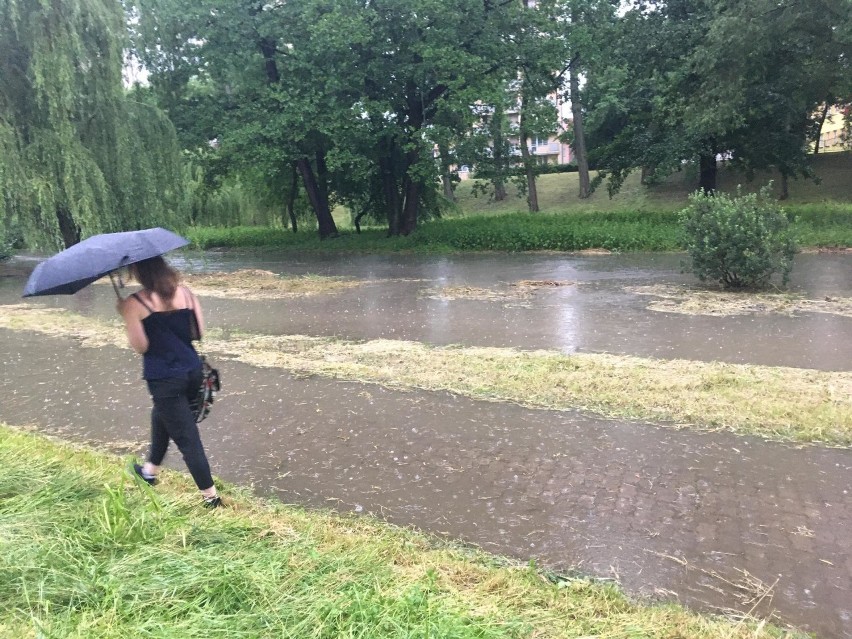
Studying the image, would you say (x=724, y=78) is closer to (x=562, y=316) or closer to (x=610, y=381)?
(x=562, y=316)

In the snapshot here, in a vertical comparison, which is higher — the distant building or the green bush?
the distant building

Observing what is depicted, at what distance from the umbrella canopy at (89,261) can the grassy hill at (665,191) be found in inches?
1083

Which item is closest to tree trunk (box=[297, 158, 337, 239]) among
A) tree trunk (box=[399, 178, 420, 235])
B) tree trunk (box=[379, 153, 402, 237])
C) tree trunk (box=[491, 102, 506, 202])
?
tree trunk (box=[379, 153, 402, 237])

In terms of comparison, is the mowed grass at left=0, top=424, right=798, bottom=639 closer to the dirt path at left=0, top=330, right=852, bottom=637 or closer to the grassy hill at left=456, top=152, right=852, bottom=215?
the dirt path at left=0, top=330, right=852, bottom=637

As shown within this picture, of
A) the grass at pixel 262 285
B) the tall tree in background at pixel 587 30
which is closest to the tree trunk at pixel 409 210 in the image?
the tall tree in background at pixel 587 30

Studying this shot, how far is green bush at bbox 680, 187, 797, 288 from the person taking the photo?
11.0 meters

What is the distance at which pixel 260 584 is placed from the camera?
9.01ft

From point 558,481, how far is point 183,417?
252cm

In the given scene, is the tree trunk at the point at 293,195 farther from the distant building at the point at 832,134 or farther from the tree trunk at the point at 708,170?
the distant building at the point at 832,134

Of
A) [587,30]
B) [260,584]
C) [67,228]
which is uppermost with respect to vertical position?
[587,30]

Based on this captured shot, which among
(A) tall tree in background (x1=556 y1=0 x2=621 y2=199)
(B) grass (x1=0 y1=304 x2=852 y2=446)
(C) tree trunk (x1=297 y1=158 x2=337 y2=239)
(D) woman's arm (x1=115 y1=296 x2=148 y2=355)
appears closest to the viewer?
(D) woman's arm (x1=115 y1=296 x2=148 y2=355)

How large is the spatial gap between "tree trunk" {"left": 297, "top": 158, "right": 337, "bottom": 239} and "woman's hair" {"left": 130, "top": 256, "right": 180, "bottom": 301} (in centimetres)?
2265

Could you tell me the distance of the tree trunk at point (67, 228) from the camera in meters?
16.6

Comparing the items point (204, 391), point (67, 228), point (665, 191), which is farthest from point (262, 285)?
point (665, 191)
